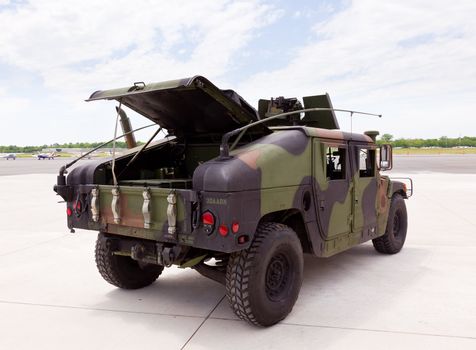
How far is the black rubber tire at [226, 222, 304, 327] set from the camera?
3701 mm

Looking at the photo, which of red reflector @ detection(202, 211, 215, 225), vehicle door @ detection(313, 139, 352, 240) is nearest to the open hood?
vehicle door @ detection(313, 139, 352, 240)

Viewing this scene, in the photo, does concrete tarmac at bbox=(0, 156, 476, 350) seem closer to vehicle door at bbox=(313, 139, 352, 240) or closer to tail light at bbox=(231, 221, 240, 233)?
vehicle door at bbox=(313, 139, 352, 240)

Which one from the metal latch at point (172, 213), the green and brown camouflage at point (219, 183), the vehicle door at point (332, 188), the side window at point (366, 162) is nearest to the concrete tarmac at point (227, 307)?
the green and brown camouflage at point (219, 183)

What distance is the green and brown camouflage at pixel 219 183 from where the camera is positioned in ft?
11.9

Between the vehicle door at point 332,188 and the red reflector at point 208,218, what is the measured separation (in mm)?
1323

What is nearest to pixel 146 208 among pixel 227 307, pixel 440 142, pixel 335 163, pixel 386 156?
pixel 227 307

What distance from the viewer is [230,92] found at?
4.21 m

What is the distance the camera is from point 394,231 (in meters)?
6.71

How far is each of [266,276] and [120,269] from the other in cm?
175

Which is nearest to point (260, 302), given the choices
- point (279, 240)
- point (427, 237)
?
point (279, 240)

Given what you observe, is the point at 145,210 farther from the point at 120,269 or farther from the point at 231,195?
the point at 120,269

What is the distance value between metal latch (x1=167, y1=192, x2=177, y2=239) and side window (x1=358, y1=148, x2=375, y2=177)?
270cm

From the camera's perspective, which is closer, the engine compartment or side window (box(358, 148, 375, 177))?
the engine compartment

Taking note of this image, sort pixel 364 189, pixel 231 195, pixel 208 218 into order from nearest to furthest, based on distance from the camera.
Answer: pixel 231 195
pixel 208 218
pixel 364 189
